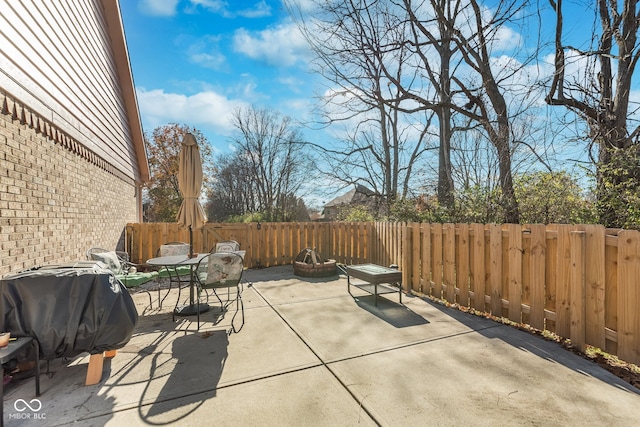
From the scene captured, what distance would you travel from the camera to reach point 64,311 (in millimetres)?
2447

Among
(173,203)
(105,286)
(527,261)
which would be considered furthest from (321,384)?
(173,203)

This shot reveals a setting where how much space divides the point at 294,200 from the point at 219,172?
7284 millimetres

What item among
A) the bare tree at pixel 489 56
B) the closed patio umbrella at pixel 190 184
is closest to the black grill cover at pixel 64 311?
the closed patio umbrella at pixel 190 184

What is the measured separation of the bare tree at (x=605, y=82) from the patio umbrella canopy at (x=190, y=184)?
596 centimetres

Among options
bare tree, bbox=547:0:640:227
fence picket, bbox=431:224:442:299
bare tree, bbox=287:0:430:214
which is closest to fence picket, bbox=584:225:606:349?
bare tree, bbox=547:0:640:227

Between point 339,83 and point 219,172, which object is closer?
point 339,83

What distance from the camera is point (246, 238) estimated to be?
8.48 m

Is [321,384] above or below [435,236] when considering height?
below

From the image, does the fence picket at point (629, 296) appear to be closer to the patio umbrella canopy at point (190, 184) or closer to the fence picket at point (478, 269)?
the fence picket at point (478, 269)

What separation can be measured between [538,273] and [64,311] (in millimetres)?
4792

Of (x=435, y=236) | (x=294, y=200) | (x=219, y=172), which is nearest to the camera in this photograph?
(x=435, y=236)

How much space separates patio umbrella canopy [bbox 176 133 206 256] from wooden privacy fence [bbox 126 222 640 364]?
12.4 ft

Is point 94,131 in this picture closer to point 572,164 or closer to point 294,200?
point 572,164

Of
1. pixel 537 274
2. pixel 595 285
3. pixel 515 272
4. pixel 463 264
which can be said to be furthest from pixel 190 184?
pixel 595 285
